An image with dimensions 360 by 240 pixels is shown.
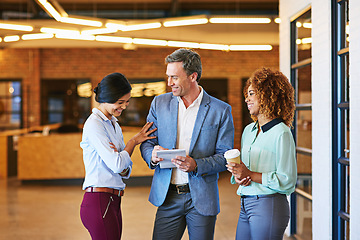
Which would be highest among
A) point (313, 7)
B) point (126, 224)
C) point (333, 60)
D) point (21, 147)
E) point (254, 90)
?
point (313, 7)

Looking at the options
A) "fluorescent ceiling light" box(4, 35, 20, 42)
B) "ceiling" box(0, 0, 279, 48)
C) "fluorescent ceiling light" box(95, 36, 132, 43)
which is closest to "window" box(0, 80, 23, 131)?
"ceiling" box(0, 0, 279, 48)

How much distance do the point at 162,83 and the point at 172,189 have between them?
32.7 ft

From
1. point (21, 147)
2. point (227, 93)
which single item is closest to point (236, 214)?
point (21, 147)

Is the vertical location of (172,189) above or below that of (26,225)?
above

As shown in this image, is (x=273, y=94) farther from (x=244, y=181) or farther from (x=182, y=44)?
(x=182, y=44)

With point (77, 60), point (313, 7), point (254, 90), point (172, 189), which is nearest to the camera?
point (254, 90)

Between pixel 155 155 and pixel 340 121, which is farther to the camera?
pixel 340 121

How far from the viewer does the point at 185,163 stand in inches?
91.4

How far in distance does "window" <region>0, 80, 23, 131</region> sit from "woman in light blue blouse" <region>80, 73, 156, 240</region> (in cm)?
1059

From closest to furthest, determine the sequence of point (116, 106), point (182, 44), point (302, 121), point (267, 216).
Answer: point (267, 216) < point (116, 106) < point (302, 121) < point (182, 44)

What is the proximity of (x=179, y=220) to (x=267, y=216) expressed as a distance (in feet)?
1.90

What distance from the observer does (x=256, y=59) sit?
12.5 m

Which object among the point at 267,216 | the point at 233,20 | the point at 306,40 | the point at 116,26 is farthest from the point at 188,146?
the point at 116,26

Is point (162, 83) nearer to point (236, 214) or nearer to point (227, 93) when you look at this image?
point (227, 93)
